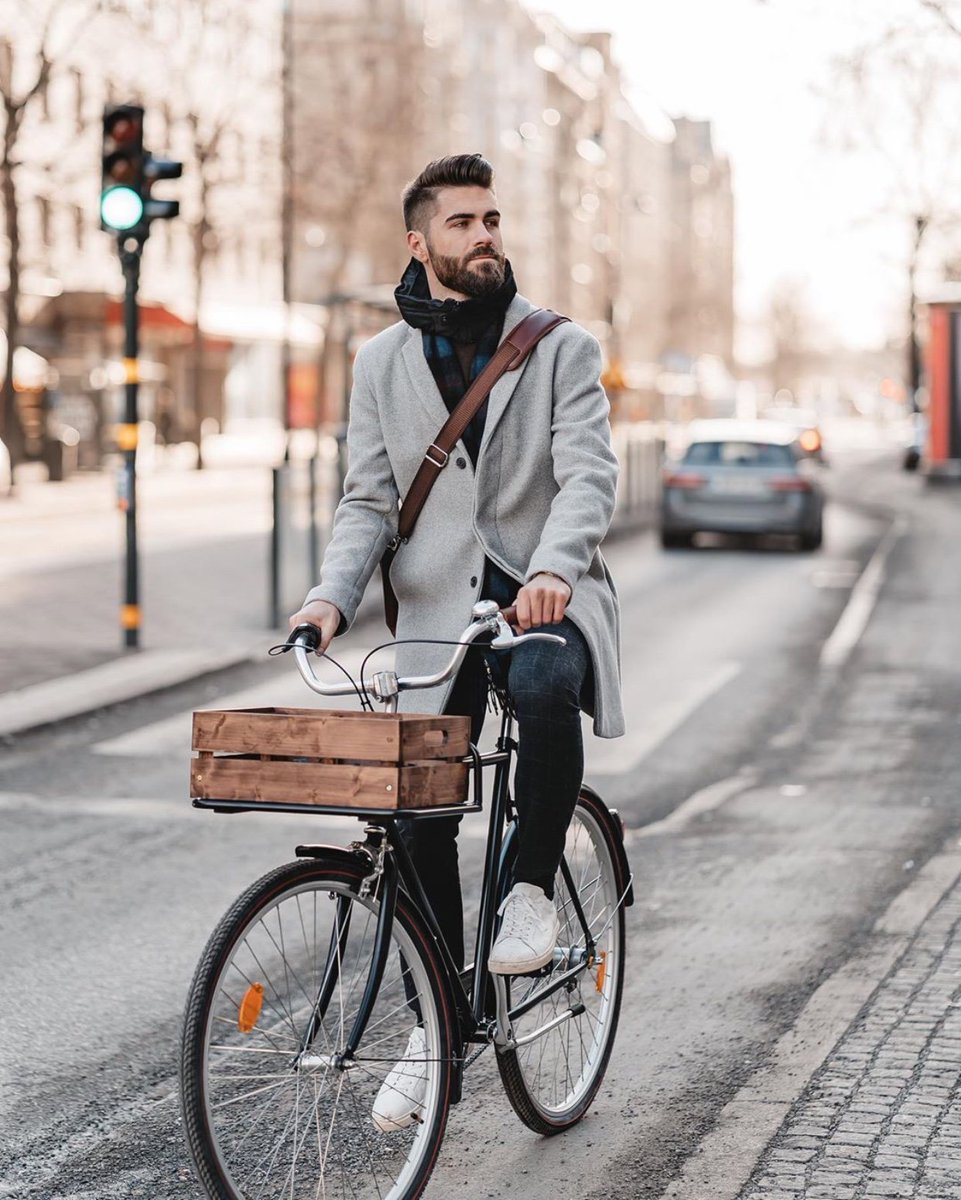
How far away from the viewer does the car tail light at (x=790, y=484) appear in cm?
2380

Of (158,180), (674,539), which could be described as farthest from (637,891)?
(674,539)

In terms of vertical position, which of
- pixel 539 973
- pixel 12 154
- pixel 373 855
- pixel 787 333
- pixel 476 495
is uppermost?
pixel 787 333

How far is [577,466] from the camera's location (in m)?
3.94

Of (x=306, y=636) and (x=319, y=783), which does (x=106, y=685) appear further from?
(x=319, y=783)

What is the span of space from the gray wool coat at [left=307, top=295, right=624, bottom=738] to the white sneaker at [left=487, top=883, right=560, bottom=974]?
0.35m

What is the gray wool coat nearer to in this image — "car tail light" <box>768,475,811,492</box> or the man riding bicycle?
the man riding bicycle

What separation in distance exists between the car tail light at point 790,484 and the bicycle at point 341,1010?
20.1 metres

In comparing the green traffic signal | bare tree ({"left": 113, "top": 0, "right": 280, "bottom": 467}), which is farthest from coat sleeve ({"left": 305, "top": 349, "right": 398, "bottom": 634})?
bare tree ({"left": 113, "top": 0, "right": 280, "bottom": 467})

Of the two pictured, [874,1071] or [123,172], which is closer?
[874,1071]

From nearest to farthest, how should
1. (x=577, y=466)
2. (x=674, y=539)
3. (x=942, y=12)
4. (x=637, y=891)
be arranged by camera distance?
(x=577, y=466)
(x=637, y=891)
(x=942, y=12)
(x=674, y=539)

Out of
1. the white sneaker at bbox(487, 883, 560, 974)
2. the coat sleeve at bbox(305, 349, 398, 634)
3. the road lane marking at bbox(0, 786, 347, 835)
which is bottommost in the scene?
the road lane marking at bbox(0, 786, 347, 835)

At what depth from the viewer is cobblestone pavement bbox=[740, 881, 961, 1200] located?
3.80 meters

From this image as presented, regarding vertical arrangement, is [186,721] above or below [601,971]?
below

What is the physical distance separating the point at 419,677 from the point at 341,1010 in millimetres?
587
